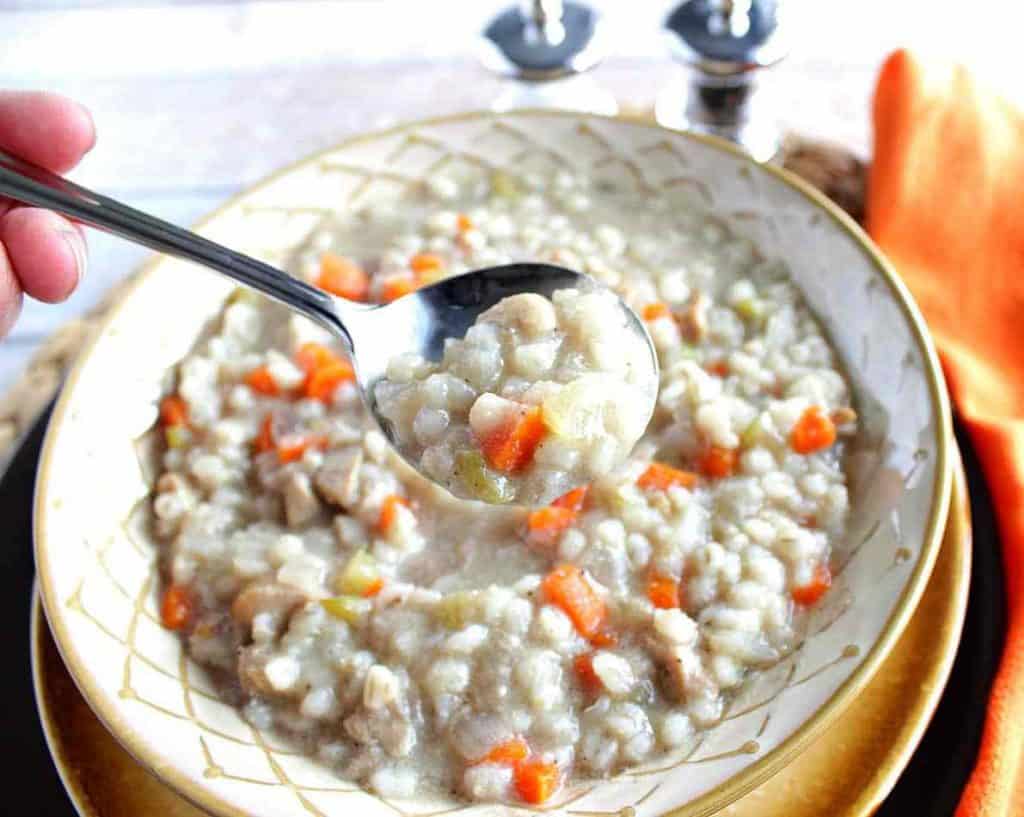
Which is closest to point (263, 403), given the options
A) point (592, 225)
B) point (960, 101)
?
point (592, 225)

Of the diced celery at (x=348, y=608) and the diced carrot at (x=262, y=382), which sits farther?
the diced carrot at (x=262, y=382)

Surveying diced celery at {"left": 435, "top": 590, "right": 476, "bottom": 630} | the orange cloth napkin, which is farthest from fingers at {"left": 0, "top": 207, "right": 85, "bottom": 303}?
the orange cloth napkin

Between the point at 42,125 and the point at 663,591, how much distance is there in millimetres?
1861

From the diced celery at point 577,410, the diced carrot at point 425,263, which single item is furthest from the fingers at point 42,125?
the diced celery at point 577,410

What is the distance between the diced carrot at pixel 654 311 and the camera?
302 centimetres

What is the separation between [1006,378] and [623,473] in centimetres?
114

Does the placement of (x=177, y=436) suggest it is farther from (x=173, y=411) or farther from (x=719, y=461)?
(x=719, y=461)

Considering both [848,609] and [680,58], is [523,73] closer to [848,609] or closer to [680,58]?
[680,58]

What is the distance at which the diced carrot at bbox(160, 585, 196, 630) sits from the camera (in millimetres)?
2648

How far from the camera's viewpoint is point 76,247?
8.63 feet

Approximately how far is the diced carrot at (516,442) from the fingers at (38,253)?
1042 millimetres

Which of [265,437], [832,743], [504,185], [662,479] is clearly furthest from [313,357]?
[832,743]

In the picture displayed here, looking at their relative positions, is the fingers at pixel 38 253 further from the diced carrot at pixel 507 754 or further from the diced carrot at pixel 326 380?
the diced carrot at pixel 507 754

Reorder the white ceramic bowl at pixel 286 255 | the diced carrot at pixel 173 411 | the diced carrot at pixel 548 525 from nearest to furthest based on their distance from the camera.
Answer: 1. the white ceramic bowl at pixel 286 255
2. the diced carrot at pixel 548 525
3. the diced carrot at pixel 173 411
